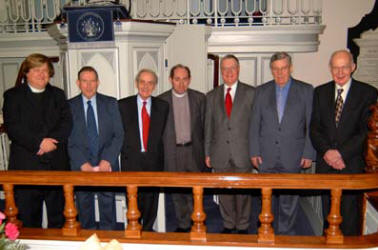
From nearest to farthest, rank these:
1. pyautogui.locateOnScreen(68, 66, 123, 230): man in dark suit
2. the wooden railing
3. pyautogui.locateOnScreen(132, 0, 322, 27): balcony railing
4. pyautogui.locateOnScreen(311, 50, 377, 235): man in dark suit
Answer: the wooden railing → pyautogui.locateOnScreen(311, 50, 377, 235): man in dark suit → pyautogui.locateOnScreen(68, 66, 123, 230): man in dark suit → pyautogui.locateOnScreen(132, 0, 322, 27): balcony railing

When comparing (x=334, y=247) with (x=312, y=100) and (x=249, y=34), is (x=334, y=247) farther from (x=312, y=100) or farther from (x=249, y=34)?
(x=249, y=34)

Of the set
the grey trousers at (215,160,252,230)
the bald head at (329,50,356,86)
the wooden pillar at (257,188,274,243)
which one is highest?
the bald head at (329,50,356,86)

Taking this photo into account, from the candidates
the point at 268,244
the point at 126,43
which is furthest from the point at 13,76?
the point at 268,244

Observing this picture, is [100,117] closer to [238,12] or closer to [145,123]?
[145,123]

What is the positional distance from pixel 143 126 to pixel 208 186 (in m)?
1.25

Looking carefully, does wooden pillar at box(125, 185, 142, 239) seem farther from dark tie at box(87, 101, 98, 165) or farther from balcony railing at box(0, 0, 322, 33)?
balcony railing at box(0, 0, 322, 33)

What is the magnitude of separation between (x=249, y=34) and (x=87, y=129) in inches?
122

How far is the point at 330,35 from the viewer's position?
6.04 meters

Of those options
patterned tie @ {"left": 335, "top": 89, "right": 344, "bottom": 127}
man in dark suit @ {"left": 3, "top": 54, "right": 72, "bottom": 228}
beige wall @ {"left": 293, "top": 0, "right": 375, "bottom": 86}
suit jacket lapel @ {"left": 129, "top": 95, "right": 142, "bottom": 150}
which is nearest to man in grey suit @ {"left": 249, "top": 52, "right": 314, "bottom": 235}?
patterned tie @ {"left": 335, "top": 89, "right": 344, "bottom": 127}

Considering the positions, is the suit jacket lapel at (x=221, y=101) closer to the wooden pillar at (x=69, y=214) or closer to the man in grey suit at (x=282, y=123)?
the man in grey suit at (x=282, y=123)

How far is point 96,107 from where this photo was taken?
10.8ft

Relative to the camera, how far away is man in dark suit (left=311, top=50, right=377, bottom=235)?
3004 mm

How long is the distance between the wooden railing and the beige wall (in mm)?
4105

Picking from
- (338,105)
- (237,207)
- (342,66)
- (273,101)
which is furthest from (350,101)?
(237,207)
